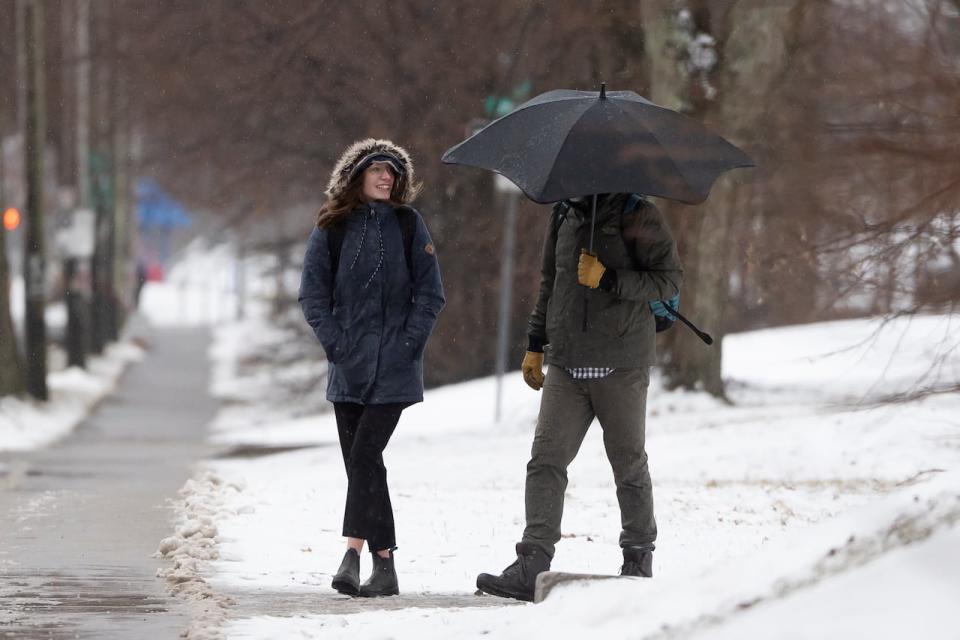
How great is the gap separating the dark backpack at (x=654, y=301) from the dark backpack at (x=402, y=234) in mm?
589

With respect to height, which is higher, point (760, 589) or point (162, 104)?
point (162, 104)

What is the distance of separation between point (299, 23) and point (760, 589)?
18.5 meters

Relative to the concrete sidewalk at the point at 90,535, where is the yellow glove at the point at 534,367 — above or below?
above

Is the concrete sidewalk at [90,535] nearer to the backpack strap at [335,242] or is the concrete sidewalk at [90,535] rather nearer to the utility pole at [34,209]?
the backpack strap at [335,242]

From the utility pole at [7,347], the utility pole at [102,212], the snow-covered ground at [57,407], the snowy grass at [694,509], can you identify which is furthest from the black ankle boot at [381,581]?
the utility pole at [102,212]

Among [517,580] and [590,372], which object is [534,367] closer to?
[590,372]

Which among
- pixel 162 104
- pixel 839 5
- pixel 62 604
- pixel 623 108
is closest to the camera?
pixel 839 5

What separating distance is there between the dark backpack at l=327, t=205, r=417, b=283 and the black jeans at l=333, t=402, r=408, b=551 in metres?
0.56

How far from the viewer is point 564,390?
7.45m

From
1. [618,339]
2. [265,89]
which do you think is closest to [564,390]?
[618,339]

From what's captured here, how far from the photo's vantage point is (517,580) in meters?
7.31

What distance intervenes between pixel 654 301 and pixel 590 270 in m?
0.40

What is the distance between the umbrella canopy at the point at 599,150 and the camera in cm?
695

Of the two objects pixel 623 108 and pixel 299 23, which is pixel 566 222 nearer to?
pixel 623 108
